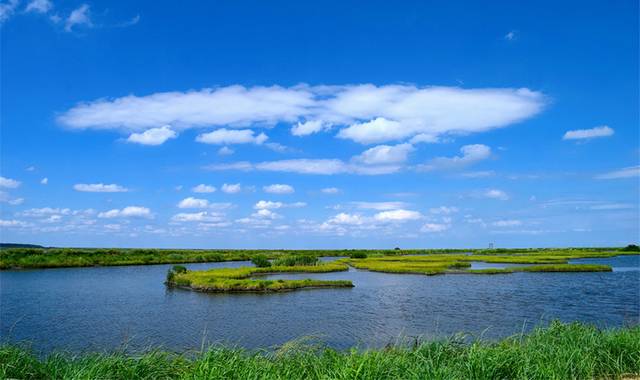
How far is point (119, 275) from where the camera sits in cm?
6212

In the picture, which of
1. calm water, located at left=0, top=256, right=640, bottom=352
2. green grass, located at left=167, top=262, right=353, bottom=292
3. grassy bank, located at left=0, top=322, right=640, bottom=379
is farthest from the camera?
green grass, located at left=167, top=262, right=353, bottom=292

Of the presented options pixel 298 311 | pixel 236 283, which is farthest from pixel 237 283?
pixel 298 311

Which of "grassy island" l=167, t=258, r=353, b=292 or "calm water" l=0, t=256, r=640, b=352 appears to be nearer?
"calm water" l=0, t=256, r=640, b=352

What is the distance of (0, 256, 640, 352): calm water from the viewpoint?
23.6 meters

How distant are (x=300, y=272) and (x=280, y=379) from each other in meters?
52.8

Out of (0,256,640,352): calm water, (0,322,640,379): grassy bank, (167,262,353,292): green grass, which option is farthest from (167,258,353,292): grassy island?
(0,322,640,379): grassy bank

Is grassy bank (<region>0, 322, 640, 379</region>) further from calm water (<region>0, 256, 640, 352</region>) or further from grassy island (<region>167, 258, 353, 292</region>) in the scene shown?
grassy island (<region>167, 258, 353, 292</region>)

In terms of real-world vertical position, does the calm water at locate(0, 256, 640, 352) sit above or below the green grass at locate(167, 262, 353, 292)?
below

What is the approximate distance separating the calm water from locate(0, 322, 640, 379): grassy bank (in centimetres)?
671

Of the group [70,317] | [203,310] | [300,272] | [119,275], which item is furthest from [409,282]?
[119,275]

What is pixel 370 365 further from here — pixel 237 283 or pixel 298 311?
pixel 237 283

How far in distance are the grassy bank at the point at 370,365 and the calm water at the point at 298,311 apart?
22.0 ft

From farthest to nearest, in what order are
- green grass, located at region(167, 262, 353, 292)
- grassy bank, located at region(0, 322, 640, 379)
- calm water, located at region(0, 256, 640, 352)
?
green grass, located at region(167, 262, 353, 292), calm water, located at region(0, 256, 640, 352), grassy bank, located at region(0, 322, 640, 379)

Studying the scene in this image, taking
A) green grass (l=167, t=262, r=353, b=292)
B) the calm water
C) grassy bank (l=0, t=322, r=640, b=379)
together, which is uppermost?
grassy bank (l=0, t=322, r=640, b=379)
